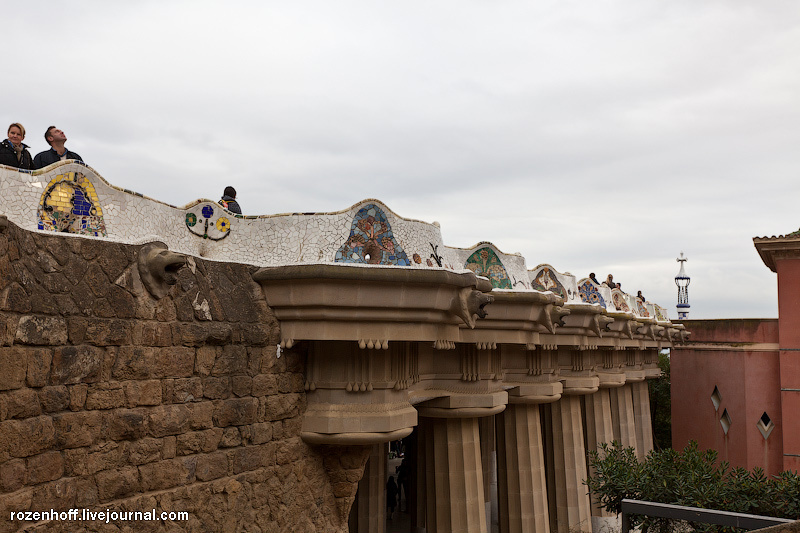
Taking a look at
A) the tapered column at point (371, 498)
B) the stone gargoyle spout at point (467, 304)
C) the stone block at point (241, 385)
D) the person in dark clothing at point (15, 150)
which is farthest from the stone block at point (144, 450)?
the tapered column at point (371, 498)

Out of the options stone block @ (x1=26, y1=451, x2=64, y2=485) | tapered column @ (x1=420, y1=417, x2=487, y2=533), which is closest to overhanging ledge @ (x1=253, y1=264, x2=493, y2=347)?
stone block @ (x1=26, y1=451, x2=64, y2=485)

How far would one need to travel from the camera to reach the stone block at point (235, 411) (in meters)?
6.28

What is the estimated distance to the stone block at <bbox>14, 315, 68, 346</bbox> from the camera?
4.59m

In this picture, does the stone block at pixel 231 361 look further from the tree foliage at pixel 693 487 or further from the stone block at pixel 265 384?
the tree foliage at pixel 693 487

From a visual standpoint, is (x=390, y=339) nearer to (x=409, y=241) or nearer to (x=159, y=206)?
(x=409, y=241)

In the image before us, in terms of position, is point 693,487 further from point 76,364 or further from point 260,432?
point 76,364

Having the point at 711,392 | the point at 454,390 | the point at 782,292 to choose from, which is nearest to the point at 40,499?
the point at 454,390

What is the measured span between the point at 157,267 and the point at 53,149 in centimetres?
160

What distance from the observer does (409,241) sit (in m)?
7.58

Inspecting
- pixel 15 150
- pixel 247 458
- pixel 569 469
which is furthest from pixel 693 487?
pixel 15 150

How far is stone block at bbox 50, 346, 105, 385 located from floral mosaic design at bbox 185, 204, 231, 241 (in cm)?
182

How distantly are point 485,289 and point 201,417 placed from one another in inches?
140

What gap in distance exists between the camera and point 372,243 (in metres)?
7.24

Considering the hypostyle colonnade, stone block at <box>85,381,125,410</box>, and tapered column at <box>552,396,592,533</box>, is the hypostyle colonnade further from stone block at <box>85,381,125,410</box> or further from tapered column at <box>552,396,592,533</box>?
stone block at <box>85,381,125,410</box>
